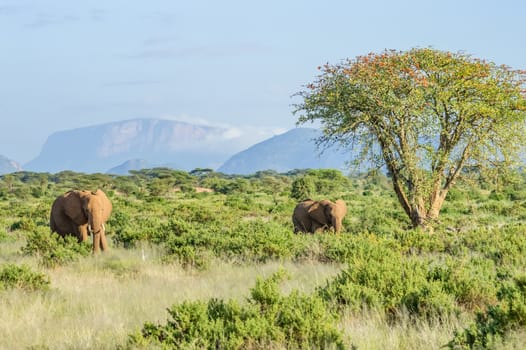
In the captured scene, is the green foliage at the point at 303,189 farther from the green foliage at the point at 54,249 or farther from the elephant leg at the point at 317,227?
the green foliage at the point at 54,249

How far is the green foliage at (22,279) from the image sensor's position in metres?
8.11

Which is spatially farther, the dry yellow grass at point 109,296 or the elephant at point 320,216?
the elephant at point 320,216

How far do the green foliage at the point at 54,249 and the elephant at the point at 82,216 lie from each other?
0.40 meters

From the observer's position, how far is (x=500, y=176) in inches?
664

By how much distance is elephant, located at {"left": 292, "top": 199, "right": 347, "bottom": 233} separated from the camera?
16.8m

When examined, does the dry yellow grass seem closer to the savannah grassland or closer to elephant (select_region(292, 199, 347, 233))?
the savannah grassland

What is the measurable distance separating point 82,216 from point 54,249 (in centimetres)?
157

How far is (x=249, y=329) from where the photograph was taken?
4875mm

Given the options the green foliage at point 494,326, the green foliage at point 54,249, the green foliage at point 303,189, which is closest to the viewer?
the green foliage at point 494,326

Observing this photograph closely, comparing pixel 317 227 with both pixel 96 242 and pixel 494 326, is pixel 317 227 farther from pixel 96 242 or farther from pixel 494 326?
pixel 494 326

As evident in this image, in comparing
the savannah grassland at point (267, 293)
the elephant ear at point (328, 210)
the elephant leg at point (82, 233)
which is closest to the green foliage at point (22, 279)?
the savannah grassland at point (267, 293)

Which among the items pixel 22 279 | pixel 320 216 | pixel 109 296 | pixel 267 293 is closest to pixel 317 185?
pixel 320 216

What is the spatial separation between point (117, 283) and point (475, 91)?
38.1ft

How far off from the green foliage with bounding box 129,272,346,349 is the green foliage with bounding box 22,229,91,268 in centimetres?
650
